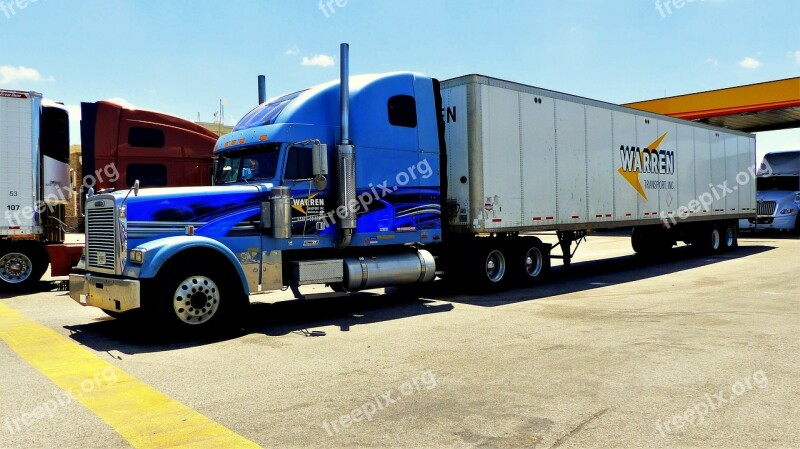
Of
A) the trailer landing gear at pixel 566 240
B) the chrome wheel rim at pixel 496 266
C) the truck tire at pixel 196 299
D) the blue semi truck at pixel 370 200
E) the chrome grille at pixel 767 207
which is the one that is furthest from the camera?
the chrome grille at pixel 767 207

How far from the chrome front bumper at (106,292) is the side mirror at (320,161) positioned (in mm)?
2830

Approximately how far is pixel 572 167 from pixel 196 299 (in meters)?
8.70

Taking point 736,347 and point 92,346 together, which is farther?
point 92,346

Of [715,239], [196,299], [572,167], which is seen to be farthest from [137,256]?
[715,239]

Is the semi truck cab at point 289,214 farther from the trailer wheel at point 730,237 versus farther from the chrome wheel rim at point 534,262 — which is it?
the trailer wheel at point 730,237

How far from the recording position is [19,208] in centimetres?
1210

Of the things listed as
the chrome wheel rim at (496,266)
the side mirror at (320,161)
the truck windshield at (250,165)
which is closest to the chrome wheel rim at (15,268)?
the truck windshield at (250,165)

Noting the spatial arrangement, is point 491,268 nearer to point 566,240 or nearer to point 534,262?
point 534,262

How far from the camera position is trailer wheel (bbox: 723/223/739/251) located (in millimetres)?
21000

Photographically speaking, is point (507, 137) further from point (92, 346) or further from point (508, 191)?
point (92, 346)

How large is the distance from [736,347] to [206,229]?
6641 millimetres

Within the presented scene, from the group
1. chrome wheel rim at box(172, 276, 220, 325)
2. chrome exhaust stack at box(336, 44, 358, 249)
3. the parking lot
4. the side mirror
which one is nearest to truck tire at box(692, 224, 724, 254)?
the parking lot

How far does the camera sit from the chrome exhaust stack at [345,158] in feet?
30.8

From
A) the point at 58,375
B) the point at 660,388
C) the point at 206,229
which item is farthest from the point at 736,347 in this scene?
the point at 58,375
